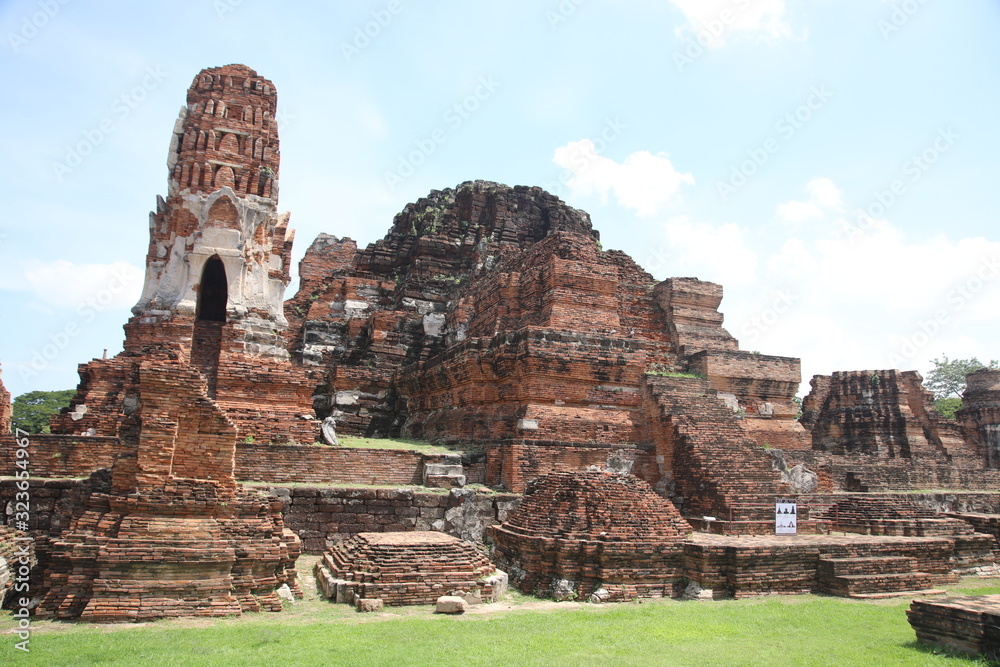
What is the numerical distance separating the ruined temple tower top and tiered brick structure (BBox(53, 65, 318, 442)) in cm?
2

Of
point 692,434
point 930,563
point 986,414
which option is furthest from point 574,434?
point 986,414

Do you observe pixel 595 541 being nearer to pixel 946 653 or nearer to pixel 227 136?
pixel 946 653

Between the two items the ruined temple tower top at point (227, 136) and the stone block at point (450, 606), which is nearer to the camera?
the stone block at point (450, 606)

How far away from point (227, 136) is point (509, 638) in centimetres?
1240

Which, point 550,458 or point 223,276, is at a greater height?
point 223,276


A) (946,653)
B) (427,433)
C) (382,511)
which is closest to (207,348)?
(427,433)

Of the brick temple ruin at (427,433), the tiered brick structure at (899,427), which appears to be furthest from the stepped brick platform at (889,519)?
the tiered brick structure at (899,427)

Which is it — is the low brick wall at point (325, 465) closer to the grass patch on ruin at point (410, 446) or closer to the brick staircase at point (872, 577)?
the grass patch on ruin at point (410, 446)

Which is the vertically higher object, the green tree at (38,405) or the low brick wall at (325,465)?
the green tree at (38,405)

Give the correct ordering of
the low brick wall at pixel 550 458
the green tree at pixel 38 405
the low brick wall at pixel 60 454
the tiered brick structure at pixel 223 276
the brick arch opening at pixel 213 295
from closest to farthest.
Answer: the low brick wall at pixel 60 454
the low brick wall at pixel 550 458
the tiered brick structure at pixel 223 276
the brick arch opening at pixel 213 295
the green tree at pixel 38 405

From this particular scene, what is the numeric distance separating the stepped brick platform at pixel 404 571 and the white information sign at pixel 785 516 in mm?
5202

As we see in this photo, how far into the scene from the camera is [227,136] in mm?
15305

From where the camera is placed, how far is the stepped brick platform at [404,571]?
28.2ft

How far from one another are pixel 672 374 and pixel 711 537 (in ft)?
14.0
